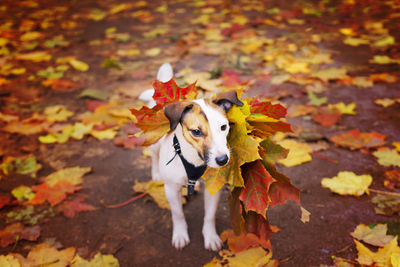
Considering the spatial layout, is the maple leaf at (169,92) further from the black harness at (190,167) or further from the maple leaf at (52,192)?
the maple leaf at (52,192)

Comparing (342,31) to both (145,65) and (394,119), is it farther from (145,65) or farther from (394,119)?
(145,65)

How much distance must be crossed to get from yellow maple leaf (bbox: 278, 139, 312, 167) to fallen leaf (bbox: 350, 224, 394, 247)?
780 mm

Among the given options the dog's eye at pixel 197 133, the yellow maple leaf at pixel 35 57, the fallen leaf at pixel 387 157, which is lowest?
the fallen leaf at pixel 387 157

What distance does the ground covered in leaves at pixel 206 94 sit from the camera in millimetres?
2082

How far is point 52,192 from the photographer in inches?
97.9

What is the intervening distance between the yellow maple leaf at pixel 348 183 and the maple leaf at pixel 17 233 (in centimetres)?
231

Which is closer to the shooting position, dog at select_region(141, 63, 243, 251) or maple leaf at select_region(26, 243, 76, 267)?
dog at select_region(141, 63, 243, 251)

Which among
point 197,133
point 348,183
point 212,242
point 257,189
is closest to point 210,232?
point 212,242

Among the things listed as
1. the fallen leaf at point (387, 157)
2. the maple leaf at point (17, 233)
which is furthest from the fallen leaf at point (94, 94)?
the fallen leaf at point (387, 157)

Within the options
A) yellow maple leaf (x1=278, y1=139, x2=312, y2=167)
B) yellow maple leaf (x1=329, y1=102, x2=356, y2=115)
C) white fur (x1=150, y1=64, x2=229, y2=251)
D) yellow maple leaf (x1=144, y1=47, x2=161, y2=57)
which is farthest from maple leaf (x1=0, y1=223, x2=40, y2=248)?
yellow maple leaf (x1=144, y1=47, x2=161, y2=57)

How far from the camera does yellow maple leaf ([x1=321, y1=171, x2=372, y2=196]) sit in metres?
2.29

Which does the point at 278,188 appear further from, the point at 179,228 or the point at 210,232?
the point at 179,228

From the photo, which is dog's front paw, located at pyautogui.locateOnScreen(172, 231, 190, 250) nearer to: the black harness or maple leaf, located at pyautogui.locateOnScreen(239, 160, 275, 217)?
the black harness

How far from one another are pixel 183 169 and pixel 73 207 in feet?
4.06
